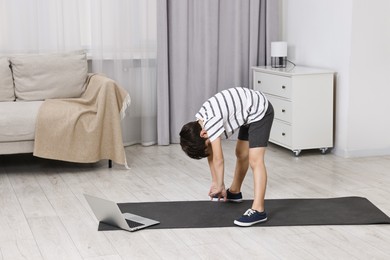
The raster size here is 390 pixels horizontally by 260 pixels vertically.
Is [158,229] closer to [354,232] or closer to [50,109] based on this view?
[354,232]

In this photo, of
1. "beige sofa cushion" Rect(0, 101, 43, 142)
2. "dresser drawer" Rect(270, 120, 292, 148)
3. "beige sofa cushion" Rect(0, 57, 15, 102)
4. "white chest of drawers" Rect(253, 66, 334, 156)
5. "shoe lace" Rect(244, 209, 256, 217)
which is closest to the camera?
"shoe lace" Rect(244, 209, 256, 217)

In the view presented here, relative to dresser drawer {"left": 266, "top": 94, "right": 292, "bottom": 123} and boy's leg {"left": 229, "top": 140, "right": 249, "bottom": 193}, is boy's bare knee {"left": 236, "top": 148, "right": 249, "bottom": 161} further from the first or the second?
dresser drawer {"left": 266, "top": 94, "right": 292, "bottom": 123}

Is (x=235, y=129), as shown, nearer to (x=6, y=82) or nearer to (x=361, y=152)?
(x=361, y=152)

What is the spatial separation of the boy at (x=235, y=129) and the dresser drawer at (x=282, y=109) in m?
1.49

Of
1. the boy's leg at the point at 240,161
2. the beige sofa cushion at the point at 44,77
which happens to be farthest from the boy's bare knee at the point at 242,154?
the beige sofa cushion at the point at 44,77

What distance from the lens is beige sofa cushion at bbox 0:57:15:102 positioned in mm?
5105

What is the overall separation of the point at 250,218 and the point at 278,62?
243 cm

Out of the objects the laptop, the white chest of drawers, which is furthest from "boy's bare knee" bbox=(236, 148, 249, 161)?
the white chest of drawers

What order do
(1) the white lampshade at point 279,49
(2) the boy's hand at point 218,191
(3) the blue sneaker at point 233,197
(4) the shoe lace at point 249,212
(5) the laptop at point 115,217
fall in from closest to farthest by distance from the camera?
(5) the laptop at point 115,217 < (4) the shoe lace at point 249,212 < (2) the boy's hand at point 218,191 < (3) the blue sneaker at point 233,197 < (1) the white lampshade at point 279,49

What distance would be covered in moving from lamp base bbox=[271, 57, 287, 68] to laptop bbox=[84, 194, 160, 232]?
241cm

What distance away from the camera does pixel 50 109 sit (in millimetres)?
4773

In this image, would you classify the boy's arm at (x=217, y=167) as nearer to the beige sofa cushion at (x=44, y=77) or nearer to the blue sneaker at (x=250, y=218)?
the blue sneaker at (x=250, y=218)

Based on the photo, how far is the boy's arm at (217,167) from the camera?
3.68 metres

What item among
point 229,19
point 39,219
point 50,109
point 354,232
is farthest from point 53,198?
point 229,19
